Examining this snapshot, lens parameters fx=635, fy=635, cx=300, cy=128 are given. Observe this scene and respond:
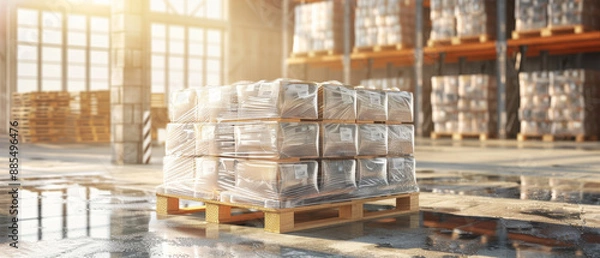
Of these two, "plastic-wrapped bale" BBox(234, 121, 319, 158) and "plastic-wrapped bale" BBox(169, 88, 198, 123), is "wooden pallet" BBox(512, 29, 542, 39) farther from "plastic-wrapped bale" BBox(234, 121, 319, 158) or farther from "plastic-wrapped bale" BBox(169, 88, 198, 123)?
"plastic-wrapped bale" BBox(234, 121, 319, 158)

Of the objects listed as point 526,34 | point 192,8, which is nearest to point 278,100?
point 526,34

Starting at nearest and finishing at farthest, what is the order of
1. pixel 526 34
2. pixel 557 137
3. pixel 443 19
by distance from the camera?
pixel 557 137 < pixel 526 34 < pixel 443 19

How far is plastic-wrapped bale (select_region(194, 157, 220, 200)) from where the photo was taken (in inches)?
187

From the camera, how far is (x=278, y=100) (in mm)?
4383

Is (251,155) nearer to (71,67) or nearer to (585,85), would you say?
(585,85)

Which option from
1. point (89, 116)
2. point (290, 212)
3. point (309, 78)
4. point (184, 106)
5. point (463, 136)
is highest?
point (309, 78)

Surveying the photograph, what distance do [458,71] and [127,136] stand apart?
42.1 feet

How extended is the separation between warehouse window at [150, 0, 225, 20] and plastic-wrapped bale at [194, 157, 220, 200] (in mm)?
19174

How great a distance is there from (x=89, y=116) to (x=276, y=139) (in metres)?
16.3

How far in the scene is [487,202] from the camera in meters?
5.68

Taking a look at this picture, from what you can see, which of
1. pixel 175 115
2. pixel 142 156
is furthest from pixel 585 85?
pixel 175 115

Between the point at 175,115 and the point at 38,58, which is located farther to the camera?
the point at 38,58

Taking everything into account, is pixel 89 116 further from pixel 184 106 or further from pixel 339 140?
pixel 339 140

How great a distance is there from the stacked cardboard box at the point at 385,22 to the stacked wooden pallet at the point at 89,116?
7.91 metres
